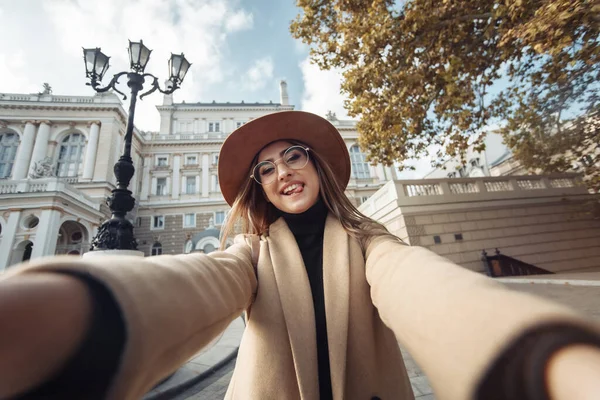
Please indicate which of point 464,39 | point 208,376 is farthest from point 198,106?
point 208,376

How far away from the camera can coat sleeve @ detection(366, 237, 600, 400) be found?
39 cm

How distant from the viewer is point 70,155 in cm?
2081

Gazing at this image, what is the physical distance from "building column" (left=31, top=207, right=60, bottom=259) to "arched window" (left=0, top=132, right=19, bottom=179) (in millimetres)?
12784

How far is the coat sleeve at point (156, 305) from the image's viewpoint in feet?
1.33

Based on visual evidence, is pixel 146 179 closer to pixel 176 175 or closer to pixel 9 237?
Result: pixel 176 175

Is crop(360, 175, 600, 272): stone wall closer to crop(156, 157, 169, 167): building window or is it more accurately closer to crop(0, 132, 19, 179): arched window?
crop(156, 157, 169, 167): building window

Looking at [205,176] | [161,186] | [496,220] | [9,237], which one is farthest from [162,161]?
[496,220]

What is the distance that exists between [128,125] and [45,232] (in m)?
14.5

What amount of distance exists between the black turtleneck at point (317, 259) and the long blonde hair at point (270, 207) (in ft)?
0.32

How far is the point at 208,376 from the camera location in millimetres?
3066

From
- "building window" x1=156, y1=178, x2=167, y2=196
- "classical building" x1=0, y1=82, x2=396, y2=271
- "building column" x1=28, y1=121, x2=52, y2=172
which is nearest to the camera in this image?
"classical building" x1=0, y1=82, x2=396, y2=271

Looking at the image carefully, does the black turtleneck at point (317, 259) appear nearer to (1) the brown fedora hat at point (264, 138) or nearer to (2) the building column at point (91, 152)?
(1) the brown fedora hat at point (264, 138)

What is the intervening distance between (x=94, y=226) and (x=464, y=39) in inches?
844

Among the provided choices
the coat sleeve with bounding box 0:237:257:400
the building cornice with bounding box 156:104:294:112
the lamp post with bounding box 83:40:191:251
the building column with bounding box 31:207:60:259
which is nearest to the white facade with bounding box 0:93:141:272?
the building column with bounding box 31:207:60:259
